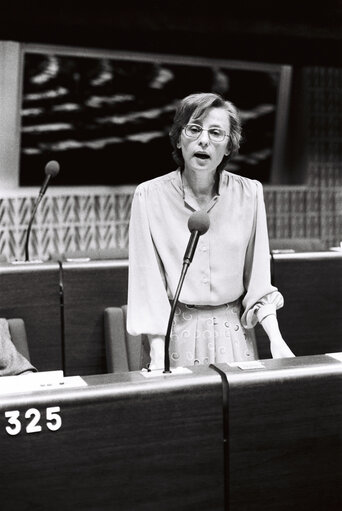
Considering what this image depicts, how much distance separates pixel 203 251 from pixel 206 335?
22 cm

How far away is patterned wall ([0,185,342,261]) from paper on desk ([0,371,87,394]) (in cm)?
398

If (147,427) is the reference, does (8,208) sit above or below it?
above

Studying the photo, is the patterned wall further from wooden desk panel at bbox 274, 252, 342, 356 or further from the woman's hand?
the woman's hand

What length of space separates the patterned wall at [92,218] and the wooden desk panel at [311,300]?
247 centimetres

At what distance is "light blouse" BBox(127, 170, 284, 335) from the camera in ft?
5.94

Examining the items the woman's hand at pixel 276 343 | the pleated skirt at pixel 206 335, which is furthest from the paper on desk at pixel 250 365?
the pleated skirt at pixel 206 335

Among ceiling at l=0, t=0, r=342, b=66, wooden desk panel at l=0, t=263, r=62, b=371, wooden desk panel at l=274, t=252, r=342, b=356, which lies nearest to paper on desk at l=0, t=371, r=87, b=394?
wooden desk panel at l=0, t=263, r=62, b=371

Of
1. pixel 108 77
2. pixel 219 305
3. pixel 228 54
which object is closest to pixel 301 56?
pixel 228 54

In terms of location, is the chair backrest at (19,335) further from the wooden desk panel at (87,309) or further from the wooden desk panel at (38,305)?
the wooden desk panel at (87,309)

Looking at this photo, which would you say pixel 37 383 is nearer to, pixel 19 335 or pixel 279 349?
pixel 279 349

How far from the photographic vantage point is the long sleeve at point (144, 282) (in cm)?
179

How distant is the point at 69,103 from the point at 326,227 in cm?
270

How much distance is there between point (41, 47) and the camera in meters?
5.41

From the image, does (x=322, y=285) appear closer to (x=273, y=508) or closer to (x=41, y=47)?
(x=273, y=508)
